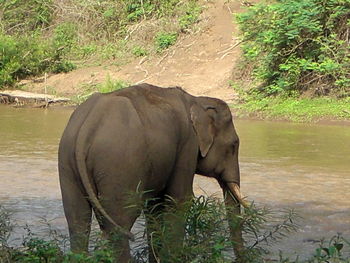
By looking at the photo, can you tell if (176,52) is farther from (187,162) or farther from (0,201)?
(187,162)

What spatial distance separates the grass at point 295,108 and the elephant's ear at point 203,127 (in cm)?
1228

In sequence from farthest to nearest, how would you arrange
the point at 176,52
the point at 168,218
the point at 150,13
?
the point at 150,13
the point at 176,52
the point at 168,218

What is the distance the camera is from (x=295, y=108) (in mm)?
19828

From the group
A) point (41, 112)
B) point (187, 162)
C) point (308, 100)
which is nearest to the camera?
point (187, 162)

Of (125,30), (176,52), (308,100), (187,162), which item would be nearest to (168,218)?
(187,162)

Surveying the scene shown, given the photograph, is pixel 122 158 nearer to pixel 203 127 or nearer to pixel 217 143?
pixel 203 127

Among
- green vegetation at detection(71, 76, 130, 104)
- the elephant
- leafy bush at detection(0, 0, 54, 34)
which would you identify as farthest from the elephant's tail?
leafy bush at detection(0, 0, 54, 34)

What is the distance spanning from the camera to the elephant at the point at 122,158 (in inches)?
232

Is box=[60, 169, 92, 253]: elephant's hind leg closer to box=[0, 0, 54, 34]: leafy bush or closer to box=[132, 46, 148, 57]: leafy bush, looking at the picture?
box=[132, 46, 148, 57]: leafy bush

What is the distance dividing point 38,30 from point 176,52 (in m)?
7.12

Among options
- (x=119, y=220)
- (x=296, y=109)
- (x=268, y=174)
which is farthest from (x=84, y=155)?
(x=296, y=109)

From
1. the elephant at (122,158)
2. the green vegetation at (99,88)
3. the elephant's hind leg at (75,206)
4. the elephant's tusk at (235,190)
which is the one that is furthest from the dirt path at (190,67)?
the elephant's hind leg at (75,206)

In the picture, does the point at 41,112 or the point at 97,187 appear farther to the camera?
the point at 41,112

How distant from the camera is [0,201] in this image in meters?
10.2
